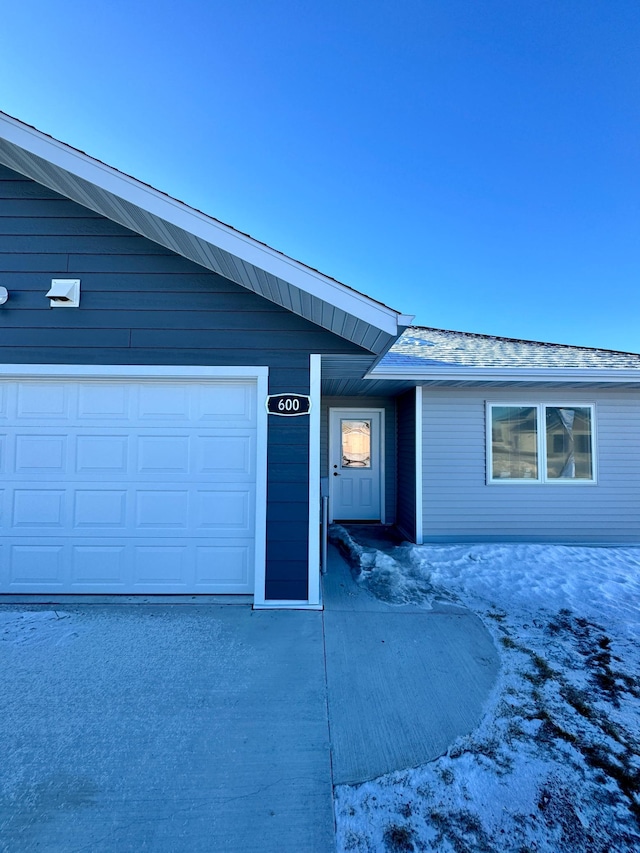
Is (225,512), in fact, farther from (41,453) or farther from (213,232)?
(213,232)

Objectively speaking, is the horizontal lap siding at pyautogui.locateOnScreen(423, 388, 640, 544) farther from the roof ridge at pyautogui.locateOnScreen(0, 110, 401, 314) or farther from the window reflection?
the roof ridge at pyautogui.locateOnScreen(0, 110, 401, 314)

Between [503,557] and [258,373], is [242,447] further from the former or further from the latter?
[503,557]

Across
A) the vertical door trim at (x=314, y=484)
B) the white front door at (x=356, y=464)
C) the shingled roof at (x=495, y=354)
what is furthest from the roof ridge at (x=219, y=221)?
the white front door at (x=356, y=464)

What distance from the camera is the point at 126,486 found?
3.90m

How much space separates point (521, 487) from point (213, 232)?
5.61 meters

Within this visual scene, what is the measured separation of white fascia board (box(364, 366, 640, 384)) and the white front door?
7.10ft

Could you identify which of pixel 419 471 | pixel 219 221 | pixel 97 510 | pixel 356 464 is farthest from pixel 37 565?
pixel 356 464

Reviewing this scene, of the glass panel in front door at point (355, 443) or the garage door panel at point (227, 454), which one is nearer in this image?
the garage door panel at point (227, 454)

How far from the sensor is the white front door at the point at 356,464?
7.70 m

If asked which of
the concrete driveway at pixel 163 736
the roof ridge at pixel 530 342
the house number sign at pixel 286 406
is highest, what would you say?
the roof ridge at pixel 530 342

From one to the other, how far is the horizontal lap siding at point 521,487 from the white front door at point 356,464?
1.70 meters

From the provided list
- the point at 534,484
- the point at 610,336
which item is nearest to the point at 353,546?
the point at 534,484

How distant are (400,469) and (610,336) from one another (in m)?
22.5

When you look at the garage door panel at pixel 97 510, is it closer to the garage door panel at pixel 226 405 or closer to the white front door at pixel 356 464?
the garage door panel at pixel 226 405
